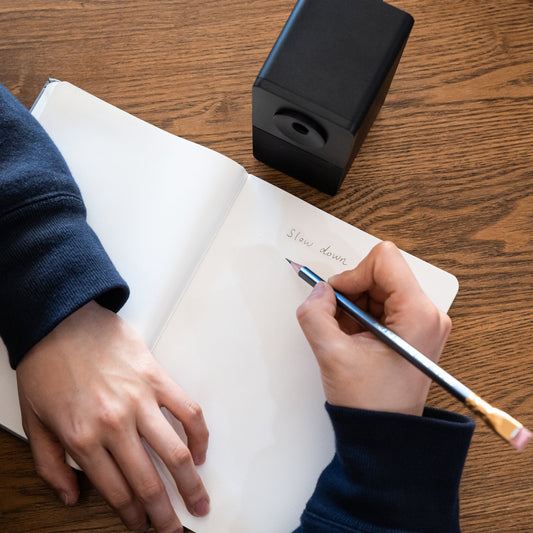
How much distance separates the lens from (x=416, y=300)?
582mm

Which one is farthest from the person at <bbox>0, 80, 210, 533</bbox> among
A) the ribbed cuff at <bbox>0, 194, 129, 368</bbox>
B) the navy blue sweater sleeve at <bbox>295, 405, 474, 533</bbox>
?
the navy blue sweater sleeve at <bbox>295, 405, 474, 533</bbox>

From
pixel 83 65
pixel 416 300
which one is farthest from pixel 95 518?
pixel 83 65

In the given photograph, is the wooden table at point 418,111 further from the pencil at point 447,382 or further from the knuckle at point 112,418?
the knuckle at point 112,418

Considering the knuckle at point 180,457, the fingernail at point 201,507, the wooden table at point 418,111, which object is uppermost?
the wooden table at point 418,111

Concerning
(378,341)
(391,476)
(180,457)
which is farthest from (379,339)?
(180,457)

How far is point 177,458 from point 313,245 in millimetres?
268

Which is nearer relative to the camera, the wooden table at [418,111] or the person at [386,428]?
the person at [386,428]

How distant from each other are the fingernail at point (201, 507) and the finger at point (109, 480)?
6 cm

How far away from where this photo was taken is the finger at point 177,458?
0.58 metres

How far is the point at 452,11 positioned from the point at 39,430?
2.23ft

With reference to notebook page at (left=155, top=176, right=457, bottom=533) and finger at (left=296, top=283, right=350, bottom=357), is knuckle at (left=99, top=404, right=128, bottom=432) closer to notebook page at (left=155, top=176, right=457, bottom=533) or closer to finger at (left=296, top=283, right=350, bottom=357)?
notebook page at (left=155, top=176, right=457, bottom=533)

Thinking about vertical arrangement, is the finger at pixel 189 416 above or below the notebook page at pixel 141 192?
below

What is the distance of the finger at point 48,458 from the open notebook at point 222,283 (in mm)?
30

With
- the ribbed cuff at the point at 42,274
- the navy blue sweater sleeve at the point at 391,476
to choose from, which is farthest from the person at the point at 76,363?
the navy blue sweater sleeve at the point at 391,476
